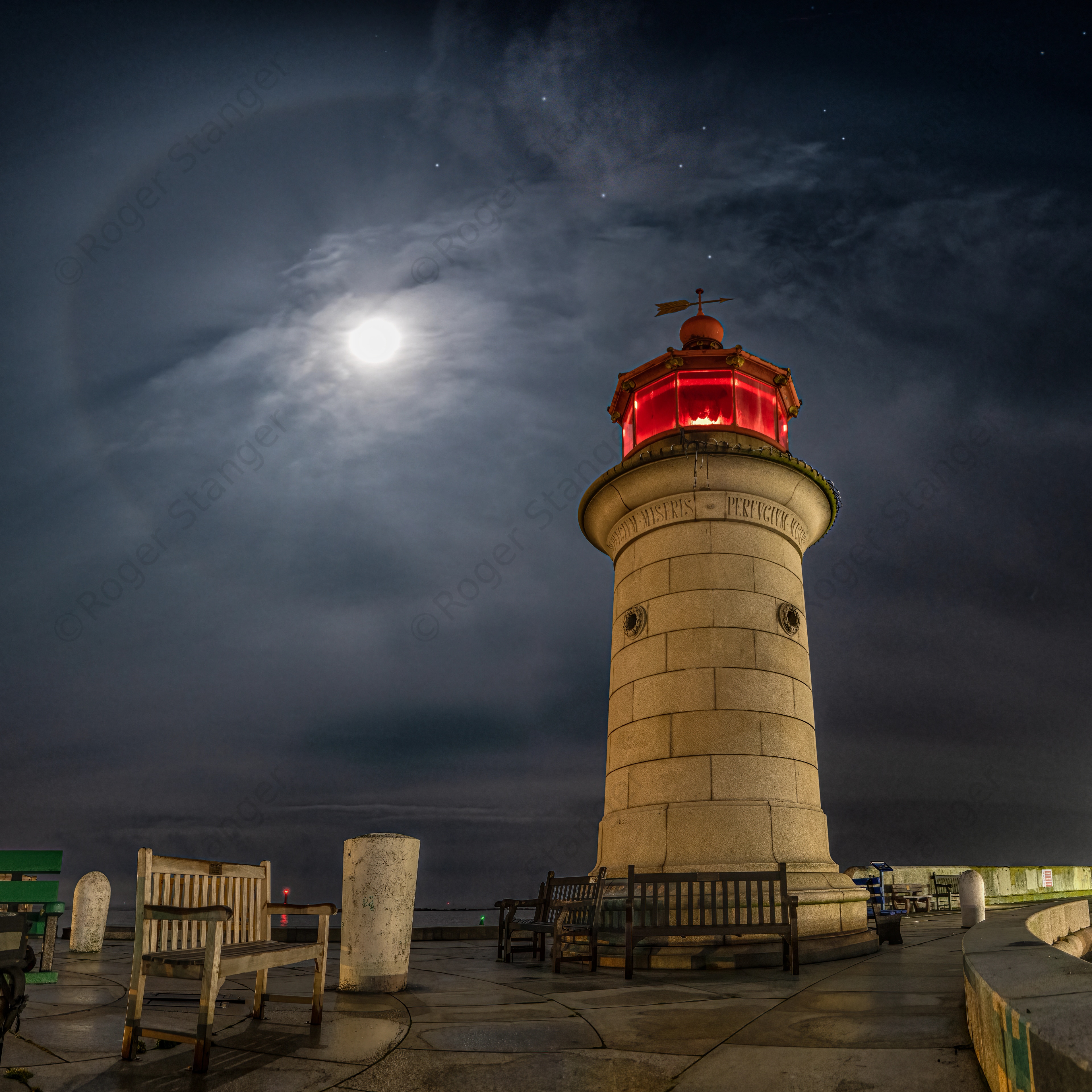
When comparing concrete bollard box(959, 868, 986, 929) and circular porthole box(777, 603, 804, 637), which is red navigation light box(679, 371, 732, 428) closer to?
circular porthole box(777, 603, 804, 637)

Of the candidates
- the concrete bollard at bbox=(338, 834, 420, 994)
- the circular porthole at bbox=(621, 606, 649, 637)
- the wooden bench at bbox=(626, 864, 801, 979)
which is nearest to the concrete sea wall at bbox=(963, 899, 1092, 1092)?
the wooden bench at bbox=(626, 864, 801, 979)

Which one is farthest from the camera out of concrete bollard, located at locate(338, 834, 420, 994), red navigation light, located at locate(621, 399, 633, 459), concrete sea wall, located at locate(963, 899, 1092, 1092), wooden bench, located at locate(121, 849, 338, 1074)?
red navigation light, located at locate(621, 399, 633, 459)

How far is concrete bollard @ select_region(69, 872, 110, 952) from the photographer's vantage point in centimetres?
1045

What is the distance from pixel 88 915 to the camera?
10.5 meters

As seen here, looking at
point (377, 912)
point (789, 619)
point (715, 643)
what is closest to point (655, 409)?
point (789, 619)

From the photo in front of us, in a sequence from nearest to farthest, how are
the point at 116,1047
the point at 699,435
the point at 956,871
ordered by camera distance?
the point at 116,1047 < the point at 699,435 < the point at 956,871

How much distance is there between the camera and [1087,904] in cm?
1316

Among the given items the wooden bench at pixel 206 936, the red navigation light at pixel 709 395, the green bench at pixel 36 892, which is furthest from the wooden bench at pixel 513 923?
the red navigation light at pixel 709 395

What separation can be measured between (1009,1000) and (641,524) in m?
9.11

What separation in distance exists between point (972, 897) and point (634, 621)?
6.73m

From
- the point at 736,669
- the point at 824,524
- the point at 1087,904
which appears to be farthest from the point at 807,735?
the point at 1087,904

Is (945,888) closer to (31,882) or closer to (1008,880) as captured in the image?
(1008,880)

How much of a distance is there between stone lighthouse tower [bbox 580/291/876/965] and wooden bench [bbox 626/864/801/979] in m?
0.39

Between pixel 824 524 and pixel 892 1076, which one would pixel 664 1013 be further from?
pixel 824 524
